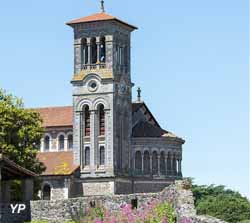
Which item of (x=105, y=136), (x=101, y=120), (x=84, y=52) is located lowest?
(x=105, y=136)

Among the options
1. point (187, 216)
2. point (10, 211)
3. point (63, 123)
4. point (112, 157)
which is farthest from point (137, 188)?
point (187, 216)

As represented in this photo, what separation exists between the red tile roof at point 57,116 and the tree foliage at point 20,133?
128ft

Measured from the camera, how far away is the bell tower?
321ft

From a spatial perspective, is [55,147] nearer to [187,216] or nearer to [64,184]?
[64,184]

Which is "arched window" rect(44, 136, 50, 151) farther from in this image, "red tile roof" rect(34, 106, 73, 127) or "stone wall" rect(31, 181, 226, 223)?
"stone wall" rect(31, 181, 226, 223)

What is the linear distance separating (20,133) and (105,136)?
35841 mm

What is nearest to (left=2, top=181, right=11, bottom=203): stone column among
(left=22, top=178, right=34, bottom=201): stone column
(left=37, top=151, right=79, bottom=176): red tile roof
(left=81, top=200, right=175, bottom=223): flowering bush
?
(left=22, top=178, right=34, bottom=201): stone column

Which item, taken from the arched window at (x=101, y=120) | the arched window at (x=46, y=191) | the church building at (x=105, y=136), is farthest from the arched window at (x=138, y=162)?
the arched window at (x=46, y=191)

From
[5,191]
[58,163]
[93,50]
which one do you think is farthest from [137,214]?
[93,50]

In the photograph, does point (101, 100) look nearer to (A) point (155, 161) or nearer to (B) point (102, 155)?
(B) point (102, 155)

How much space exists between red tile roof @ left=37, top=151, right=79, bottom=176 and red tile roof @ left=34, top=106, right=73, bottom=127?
3436 millimetres

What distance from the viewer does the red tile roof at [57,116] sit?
104 m

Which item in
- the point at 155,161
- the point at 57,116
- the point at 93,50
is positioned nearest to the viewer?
the point at 93,50

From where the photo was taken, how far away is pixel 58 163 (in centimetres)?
9962
